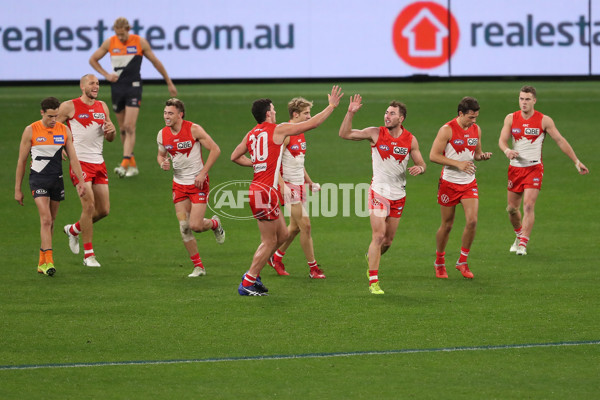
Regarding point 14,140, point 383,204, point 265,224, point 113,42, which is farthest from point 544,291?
point 14,140

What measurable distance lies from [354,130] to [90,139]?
12.9 feet

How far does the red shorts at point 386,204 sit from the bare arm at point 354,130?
64cm

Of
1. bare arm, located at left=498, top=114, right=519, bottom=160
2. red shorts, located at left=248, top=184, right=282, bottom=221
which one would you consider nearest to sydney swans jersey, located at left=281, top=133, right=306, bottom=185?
red shorts, located at left=248, top=184, right=282, bottom=221

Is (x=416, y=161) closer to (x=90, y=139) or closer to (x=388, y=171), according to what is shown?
(x=388, y=171)

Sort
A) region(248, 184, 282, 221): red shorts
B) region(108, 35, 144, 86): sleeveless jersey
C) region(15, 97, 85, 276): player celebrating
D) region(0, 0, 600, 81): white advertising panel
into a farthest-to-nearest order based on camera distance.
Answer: region(0, 0, 600, 81): white advertising panel
region(108, 35, 144, 86): sleeveless jersey
region(15, 97, 85, 276): player celebrating
region(248, 184, 282, 221): red shorts

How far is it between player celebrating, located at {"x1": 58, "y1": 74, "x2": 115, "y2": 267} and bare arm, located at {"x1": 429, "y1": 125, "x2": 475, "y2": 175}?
4.23m

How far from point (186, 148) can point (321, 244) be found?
11.1ft

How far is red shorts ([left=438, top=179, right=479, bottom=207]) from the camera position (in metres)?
12.7

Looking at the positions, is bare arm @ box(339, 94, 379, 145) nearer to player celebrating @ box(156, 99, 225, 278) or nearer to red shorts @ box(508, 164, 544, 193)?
player celebrating @ box(156, 99, 225, 278)

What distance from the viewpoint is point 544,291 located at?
1191 centimetres

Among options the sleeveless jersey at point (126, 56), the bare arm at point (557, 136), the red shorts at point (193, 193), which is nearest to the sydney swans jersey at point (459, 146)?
the bare arm at point (557, 136)

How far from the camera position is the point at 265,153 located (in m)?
11.6

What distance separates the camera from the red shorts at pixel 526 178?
14.4 meters

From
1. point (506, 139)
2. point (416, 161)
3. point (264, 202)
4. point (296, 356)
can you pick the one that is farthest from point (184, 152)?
point (506, 139)
